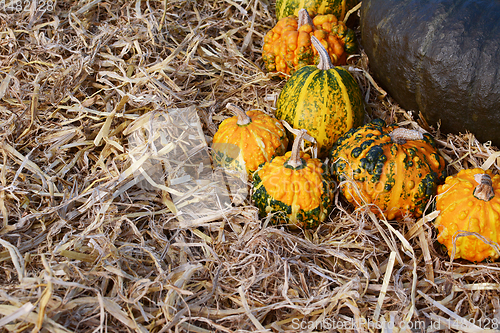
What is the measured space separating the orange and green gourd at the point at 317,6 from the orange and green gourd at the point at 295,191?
168cm

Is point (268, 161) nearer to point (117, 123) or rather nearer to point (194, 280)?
point (194, 280)

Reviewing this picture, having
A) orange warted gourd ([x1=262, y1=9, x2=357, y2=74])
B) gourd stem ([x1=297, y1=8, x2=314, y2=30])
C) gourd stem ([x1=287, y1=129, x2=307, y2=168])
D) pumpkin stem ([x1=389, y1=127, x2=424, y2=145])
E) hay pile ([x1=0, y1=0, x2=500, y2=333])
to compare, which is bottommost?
hay pile ([x1=0, y1=0, x2=500, y2=333])

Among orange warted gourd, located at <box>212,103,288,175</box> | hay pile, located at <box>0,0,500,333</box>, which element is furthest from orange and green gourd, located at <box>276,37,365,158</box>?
hay pile, located at <box>0,0,500,333</box>

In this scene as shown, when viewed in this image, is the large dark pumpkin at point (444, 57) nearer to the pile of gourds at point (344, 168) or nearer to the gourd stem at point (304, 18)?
the pile of gourds at point (344, 168)

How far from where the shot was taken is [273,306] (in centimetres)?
214

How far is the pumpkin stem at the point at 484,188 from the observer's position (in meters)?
2.22

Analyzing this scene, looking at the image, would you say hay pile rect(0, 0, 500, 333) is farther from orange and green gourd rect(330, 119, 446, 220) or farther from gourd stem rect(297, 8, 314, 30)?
gourd stem rect(297, 8, 314, 30)

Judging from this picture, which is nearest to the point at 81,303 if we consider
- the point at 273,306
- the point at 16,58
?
the point at 273,306

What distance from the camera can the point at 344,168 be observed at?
102 inches

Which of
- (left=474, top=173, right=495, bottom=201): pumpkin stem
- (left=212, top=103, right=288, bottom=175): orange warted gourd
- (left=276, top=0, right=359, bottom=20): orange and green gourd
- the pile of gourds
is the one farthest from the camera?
(left=276, top=0, right=359, bottom=20): orange and green gourd

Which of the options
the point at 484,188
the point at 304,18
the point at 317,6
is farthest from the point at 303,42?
the point at 484,188

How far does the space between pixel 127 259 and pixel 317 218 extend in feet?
4.04

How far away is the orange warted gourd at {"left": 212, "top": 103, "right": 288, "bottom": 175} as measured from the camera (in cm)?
274

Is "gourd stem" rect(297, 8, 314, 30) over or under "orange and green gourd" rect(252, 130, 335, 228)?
over
